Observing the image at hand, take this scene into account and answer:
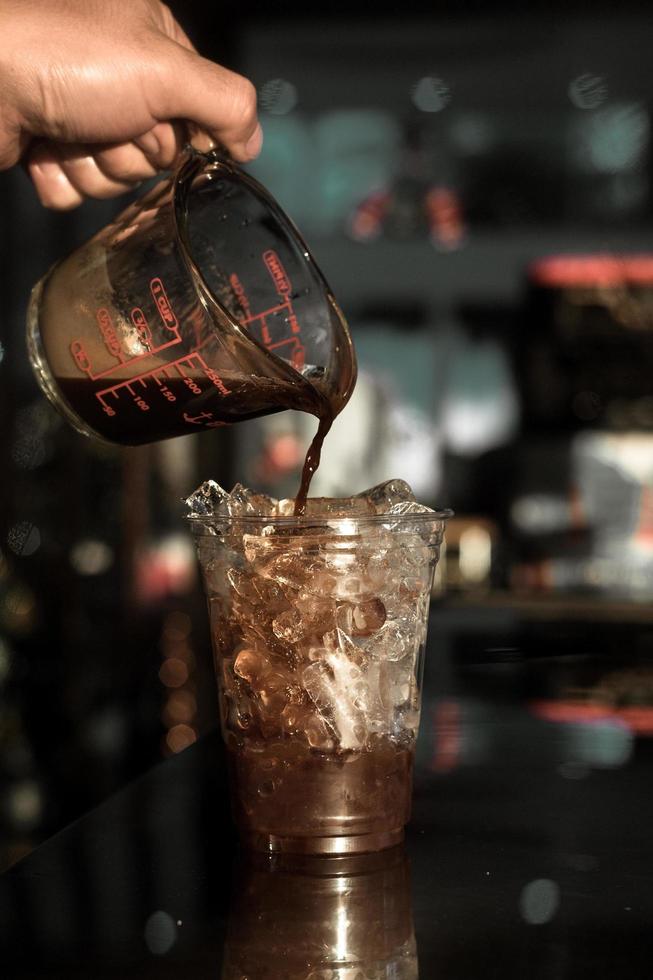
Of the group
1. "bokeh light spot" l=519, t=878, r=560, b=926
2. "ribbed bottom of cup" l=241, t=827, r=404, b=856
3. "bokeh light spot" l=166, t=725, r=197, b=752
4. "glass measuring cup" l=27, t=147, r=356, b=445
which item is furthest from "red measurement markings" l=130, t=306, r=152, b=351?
"bokeh light spot" l=166, t=725, r=197, b=752

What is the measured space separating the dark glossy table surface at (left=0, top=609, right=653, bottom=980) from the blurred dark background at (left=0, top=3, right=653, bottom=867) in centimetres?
236

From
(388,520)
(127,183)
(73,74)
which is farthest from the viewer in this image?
(127,183)

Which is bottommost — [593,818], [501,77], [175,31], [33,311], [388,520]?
[593,818]

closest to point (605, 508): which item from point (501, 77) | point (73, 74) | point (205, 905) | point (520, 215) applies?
point (520, 215)

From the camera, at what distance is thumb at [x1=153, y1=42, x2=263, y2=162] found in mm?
1040

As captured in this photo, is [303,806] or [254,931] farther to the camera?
[303,806]

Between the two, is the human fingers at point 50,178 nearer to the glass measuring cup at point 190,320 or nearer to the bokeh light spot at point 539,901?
the glass measuring cup at point 190,320

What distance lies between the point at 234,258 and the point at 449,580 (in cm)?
248

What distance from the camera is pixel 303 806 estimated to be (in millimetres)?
804

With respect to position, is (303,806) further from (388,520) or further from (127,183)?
(127,183)

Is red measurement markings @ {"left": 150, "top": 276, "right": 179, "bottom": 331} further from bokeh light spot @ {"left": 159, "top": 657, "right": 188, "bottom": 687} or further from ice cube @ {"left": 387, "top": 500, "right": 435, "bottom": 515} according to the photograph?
bokeh light spot @ {"left": 159, "top": 657, "right": 188, "bottom": 687}

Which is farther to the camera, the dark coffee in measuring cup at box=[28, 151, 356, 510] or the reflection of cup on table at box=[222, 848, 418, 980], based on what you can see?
the dark coffee in measuring cup at box=[28, 151, 356, 510]

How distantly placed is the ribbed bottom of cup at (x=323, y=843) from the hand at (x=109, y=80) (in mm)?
616

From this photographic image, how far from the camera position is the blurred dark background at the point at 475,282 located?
11.4 ft
